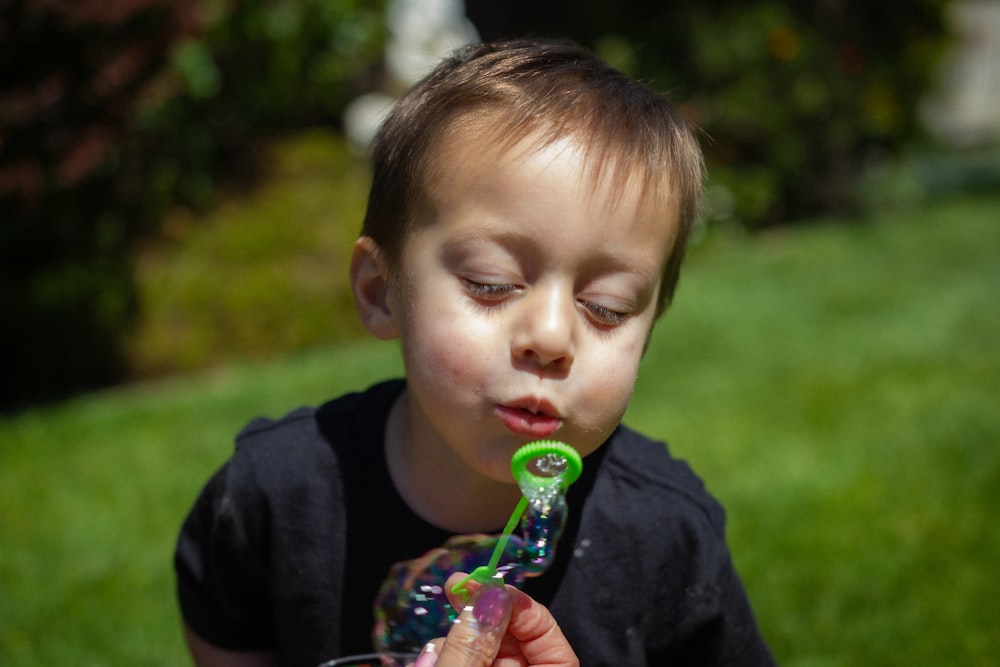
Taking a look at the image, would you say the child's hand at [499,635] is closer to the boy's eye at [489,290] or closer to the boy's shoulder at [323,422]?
the boy's eye at [489,290]

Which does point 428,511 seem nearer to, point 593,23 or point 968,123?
point 593,23

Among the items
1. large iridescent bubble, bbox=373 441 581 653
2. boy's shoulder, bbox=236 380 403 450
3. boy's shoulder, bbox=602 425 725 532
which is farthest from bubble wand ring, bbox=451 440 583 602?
boy's shoulder, bbox=236 380 403 450

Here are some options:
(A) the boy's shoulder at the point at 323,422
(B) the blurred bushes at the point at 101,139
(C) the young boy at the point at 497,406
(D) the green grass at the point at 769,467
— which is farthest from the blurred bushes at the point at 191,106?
(C) the young boy at the point at 497,406

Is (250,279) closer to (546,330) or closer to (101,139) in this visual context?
(101,139)

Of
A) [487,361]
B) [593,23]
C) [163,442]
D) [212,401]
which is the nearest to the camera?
[487,361]

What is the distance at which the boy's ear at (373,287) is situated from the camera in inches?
65.2

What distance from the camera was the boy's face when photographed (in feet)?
4.61

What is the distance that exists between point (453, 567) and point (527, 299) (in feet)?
1.59

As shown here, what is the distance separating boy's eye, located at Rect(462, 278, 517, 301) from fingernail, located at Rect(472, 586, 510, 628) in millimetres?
379

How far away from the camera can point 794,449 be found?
3.86 m

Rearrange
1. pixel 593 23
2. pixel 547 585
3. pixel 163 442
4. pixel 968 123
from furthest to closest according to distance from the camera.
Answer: pixel 968 123 < pixel 593 23 < pixel 163 442 < pixel 547 585

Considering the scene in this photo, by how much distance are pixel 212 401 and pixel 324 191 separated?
1.98 meters

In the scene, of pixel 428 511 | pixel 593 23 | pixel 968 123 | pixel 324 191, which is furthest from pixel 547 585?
pixel 968 123

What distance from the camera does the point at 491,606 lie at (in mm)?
1363
